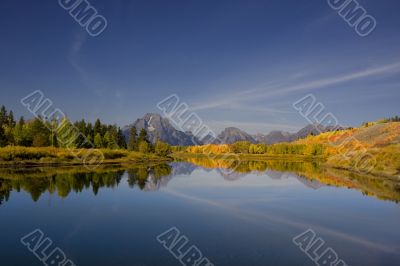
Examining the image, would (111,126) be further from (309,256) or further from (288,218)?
(309,256)

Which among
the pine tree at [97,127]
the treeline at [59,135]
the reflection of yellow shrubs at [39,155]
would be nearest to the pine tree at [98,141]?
the treeline at [59,135]

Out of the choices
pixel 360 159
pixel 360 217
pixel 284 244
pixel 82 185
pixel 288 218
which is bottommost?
pixel 82 185

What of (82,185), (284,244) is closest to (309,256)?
(284,244)

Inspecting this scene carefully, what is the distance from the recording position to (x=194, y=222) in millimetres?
24812

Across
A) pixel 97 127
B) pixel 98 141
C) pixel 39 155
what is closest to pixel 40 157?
pixel 39 155

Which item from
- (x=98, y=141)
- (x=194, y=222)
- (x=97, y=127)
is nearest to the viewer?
(x=194, y=222)

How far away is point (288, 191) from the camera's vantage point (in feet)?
150

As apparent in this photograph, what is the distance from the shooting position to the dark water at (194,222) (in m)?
17.1

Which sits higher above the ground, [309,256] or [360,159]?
[360,159]

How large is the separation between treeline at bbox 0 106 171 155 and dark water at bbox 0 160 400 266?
5450cm

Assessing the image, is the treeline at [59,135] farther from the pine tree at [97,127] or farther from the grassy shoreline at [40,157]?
the grassy shoreline at [40,157]

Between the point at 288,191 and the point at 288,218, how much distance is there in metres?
19.1

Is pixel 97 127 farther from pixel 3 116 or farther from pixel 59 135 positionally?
pixel 3 116

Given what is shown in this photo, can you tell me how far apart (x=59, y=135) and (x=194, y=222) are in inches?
3395
